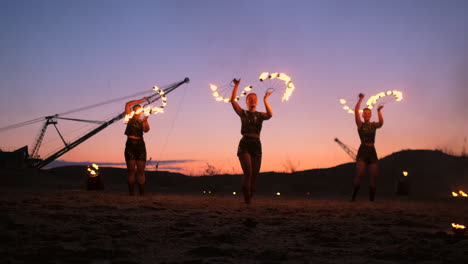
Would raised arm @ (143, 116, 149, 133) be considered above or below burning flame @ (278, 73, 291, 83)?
below

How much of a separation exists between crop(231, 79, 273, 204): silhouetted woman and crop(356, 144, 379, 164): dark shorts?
293 centimetres

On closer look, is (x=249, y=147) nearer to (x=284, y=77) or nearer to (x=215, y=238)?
(x=284, y=77)

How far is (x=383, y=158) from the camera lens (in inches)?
1006

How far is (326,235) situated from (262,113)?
449 cm

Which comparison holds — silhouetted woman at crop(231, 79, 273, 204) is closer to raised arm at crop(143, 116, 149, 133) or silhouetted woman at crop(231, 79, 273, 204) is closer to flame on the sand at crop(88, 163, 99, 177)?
raised arm at crop(143, 116, 149, 133)

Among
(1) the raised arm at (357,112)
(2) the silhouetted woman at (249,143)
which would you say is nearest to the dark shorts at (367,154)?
(1) the raised arm at (357,112)

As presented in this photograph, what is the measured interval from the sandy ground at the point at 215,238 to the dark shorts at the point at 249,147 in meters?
2.45

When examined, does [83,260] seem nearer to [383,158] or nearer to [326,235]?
[326,235]

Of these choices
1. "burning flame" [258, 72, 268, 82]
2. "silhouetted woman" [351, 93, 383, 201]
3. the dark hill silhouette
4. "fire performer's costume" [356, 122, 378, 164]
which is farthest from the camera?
the dark hill silhouette

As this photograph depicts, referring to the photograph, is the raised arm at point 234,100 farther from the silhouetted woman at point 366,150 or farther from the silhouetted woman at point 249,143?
the silhouetted woman at point 366,150

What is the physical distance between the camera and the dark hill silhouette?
1706 centimetres

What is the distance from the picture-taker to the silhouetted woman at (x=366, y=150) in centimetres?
976

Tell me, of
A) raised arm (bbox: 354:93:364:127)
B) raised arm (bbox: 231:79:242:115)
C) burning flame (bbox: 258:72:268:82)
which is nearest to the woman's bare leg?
raised arm (bbox: 231:79:242:115)

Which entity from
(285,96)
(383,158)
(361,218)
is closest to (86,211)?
(361,218)
